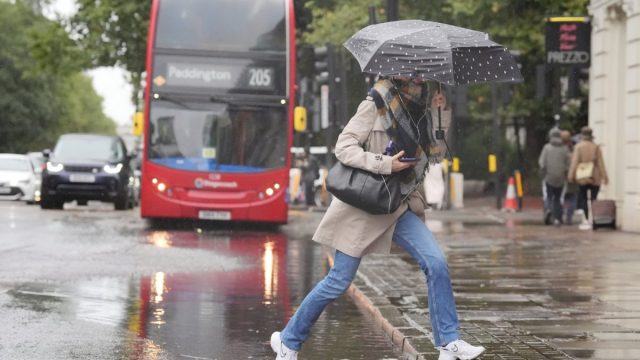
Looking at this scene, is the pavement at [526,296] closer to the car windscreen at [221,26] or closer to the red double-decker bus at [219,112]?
the red double-decker bus at [219,112]

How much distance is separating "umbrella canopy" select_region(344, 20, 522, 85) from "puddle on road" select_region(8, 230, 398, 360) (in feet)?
6.33

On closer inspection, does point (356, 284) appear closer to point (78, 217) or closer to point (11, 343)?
point (11, 343)

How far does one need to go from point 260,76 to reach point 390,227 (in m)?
15.2

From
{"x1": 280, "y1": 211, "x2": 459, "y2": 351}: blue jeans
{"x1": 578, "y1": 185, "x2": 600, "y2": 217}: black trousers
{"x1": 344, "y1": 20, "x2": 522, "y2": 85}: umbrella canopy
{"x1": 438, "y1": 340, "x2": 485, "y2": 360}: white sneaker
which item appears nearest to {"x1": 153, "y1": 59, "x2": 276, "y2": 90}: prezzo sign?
{"x1": 578, "y1": 185, "x2": 600, "y2": 217}: black trousers

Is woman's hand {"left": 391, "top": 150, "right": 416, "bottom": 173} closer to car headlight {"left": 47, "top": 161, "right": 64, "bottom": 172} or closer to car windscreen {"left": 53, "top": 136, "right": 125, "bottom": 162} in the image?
car headlight {"left": 47, "top": 161, "right": 64, "bottom": 172}

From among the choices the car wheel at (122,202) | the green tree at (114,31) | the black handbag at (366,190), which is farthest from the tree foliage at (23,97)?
the black handbag at (366,190)

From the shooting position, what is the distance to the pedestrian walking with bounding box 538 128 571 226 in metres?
23.9

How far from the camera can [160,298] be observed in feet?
38.0

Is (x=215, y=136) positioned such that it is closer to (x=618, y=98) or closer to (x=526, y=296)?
(x=618, y=98)

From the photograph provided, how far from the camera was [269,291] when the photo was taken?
1247cm

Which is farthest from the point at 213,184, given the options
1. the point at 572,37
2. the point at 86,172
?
the point at 86,172

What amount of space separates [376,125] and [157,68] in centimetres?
1531

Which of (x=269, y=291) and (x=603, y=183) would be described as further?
(x=603, y=183)

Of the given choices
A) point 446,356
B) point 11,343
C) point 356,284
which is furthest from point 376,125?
point 356,284
